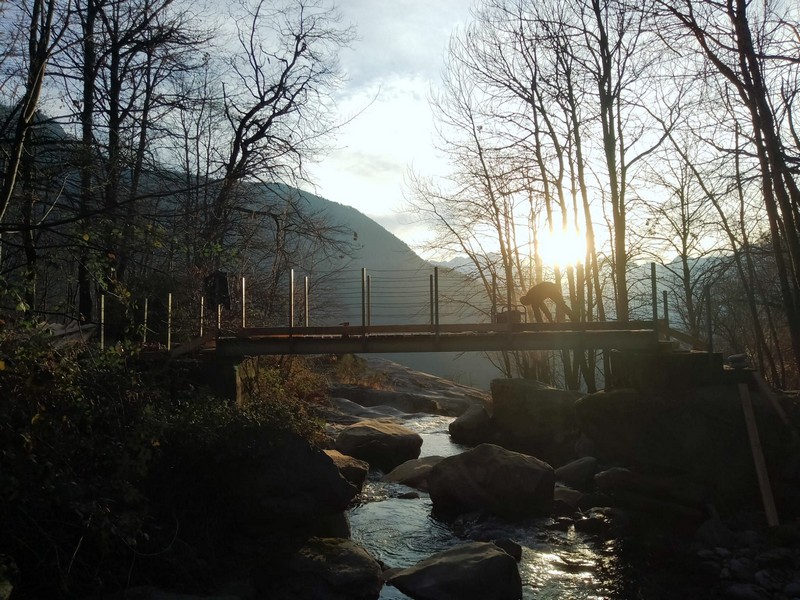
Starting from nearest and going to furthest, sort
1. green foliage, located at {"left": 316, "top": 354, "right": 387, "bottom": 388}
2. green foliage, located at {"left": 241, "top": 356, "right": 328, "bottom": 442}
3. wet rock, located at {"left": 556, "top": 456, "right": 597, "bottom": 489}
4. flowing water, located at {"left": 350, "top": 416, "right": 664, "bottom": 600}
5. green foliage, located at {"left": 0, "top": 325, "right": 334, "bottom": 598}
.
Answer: green foliage, located at {"left": 0, "top": 325, "right": 334, "bottom": 598}
flowing water, located at {"left": 350, "top": 416, "right": 664, "bottom": 600}
green foliage, located at {"left": 241, "top": 356, "right": 328, "bottom": 442}
wet rock, located at {"left": 556, "top": 456, "right": 597, "bottom": 489}
green foliage, located at {"left": 316, "top": 354, "right": 387, "bottom": 388}

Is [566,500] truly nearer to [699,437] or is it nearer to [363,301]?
[699,437]

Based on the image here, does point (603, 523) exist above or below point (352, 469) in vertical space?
below

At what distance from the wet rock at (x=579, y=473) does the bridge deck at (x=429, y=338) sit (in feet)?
6.87

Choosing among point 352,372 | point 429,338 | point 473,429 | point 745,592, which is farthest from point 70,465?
point 352,372

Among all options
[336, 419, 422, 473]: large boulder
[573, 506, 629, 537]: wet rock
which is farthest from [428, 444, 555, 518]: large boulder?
[336, 419, 422, 473]: large boulder

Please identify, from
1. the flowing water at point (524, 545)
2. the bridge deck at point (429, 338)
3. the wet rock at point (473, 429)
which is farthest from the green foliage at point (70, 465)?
the wet rock at point (473, 429)

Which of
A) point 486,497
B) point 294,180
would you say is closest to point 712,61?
point 486,497

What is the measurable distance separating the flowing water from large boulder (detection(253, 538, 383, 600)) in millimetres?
279

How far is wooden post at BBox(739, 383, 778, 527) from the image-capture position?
29.9ft

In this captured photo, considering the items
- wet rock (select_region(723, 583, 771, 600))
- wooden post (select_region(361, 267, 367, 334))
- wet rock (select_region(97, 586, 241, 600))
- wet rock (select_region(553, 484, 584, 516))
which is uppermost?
wooden post (select_region(361, 267, 367, 334))

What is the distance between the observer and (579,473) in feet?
39.7

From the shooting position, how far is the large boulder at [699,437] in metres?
10.0

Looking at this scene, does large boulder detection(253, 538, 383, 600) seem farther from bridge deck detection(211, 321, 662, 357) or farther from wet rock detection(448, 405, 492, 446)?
wet rock detection(448, 405, 492, 446)

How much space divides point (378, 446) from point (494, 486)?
4212 millimetres
